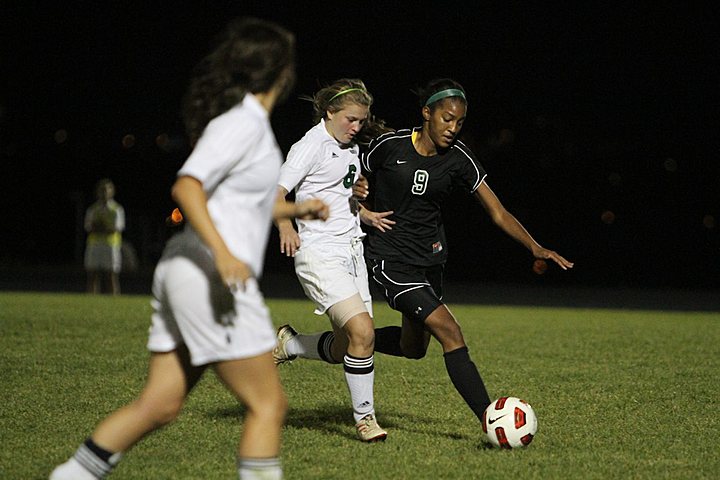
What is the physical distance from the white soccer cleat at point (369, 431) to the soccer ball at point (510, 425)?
0.63 m

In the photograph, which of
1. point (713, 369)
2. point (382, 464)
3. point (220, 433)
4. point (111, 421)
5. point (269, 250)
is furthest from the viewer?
point (269, 250)

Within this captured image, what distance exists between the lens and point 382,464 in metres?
5.51

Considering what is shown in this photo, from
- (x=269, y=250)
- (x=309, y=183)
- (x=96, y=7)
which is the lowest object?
(x=269, y=250)

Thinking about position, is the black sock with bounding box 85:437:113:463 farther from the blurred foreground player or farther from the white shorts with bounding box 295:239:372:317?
the white shorts with bounding box 295:239:372:317

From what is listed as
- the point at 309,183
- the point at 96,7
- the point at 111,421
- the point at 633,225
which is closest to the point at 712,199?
the point at 633,225

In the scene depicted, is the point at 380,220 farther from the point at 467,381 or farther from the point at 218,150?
the point at 218,150

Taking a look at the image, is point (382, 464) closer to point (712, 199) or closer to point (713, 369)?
point (713, 369)

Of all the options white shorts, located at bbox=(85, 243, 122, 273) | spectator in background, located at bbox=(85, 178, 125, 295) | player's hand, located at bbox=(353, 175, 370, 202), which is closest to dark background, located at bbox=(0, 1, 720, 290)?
spectator in background, located at bbox=(85, 178, 125, 295)

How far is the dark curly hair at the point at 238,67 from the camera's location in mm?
3834

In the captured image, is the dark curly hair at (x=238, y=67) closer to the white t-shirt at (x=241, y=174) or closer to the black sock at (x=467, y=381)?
the white t-shirt at (x=241, y=174)

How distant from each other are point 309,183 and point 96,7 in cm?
3046

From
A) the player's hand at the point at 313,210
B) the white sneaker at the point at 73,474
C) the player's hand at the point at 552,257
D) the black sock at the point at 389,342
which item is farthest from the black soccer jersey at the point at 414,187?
the white sneaker at the point at 73,474

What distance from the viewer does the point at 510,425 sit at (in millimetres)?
5859

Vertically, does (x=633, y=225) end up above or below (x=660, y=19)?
below
